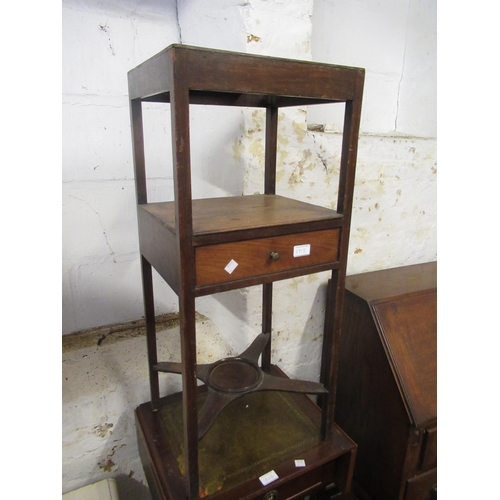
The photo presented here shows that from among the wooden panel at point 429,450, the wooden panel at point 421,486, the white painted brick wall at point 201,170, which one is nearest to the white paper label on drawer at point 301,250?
the white painted brick wall at point 201,170

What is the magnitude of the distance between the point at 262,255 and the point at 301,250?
0.10m

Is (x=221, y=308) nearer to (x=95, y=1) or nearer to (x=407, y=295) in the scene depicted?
(x=407, y=295)

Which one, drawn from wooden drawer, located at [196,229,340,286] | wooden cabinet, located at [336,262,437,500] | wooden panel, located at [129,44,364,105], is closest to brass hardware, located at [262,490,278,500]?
wooden cabinet, located at [336,262,437,500]

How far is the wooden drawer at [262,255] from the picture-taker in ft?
2.38

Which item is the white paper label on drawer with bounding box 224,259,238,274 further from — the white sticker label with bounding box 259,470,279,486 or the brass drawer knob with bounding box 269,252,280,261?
the white sticker label with bounding box 259,470,279,486

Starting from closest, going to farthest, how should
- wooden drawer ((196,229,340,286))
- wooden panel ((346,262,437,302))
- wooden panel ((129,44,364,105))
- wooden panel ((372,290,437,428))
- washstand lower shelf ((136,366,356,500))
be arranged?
wooden panel ((129,44,364,105)) < wooden drawer ((196,229,340,286)) < washstand lower shelf ((136,366,356,500)) < wooden panel ((372,290,437,428)) < wooden panel ((346,262,437,302))

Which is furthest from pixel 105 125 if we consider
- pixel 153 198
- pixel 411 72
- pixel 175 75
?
pixel 411 72

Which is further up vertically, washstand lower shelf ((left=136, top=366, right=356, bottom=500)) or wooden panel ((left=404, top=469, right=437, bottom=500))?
washstand lower shelf ((left=136, top=366, right=356, bottom=500))

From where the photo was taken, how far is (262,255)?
2.54 ft

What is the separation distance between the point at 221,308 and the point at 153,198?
0.49m

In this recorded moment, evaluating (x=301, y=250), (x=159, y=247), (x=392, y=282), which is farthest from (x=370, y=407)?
(x=159, y=247)

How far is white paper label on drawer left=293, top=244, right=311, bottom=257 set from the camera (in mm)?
814

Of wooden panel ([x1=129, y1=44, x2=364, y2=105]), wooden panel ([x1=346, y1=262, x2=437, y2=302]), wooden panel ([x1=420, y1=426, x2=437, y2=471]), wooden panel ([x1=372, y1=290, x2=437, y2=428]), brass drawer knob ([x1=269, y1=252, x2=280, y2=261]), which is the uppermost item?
wooden panel ([x1=129, y1=44, x2=364, y2=105])

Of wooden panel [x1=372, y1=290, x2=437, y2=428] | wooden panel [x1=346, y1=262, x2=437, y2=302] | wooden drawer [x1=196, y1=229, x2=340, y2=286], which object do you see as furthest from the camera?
wooden panel [x1=346, y1=262, x2=437, y2=302]
